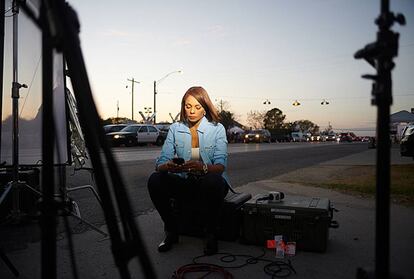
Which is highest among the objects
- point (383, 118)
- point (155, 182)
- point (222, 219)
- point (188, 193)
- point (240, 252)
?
point (383, 118)

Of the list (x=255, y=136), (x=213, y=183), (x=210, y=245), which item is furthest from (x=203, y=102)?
(x=255, y=136)

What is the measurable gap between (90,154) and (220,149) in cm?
254

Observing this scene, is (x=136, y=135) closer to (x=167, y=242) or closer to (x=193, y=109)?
(x=193, y=109)

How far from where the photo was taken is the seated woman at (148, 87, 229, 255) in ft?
10.4

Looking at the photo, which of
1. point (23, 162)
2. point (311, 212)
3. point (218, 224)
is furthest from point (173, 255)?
point (23, 162)

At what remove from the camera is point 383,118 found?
3.19 feet

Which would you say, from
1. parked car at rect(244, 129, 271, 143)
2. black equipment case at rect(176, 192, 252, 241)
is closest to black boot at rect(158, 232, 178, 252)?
black equipment case at rect(176, 192, 252, 241)

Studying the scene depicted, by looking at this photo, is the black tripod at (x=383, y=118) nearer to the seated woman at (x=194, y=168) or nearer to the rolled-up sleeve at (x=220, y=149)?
the seated woman at (x=194, y=168)

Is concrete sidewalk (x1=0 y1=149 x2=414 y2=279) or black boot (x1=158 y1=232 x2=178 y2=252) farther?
black boot (x1=158 y1=232 x2=178 y2=252)

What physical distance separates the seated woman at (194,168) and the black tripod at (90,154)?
6.99 ft

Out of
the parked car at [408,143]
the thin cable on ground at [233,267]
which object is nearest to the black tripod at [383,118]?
the thin cable on ground at [233,267]

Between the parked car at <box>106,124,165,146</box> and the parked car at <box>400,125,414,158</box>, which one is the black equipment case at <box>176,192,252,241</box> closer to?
the parked car at <box>400,125,414,158</box>

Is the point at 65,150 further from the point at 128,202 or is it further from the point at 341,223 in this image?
the point at 341,223

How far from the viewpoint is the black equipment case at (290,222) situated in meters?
3.08
